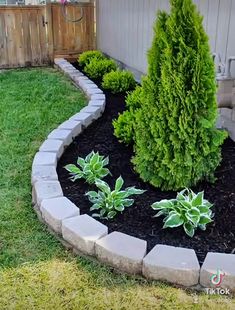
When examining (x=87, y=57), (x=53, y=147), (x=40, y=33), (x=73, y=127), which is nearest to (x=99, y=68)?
(x=87, y=57)

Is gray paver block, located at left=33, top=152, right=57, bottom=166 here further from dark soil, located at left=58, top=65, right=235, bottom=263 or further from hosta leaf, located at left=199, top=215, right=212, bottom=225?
hosta leaf, located at left=199, top=215, right=212, bottom=225

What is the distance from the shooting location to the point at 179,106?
7.63 ft

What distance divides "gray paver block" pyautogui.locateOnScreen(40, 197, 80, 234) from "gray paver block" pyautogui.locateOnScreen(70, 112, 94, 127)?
5.40ft

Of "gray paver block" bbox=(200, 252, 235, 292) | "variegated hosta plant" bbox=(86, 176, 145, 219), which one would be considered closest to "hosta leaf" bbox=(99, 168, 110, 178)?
"variegated hosta plant" bbox=(86, 176, 145, 219)

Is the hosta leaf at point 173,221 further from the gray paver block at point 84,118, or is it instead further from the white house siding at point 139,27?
the gray paver block at point 84,118

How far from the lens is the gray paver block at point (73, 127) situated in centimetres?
368

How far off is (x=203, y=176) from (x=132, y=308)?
3.87 feet

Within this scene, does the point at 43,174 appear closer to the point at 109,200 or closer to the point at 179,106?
the point at 109,200

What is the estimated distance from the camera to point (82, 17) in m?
7.66

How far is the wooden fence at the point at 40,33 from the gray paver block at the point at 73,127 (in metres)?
4.24

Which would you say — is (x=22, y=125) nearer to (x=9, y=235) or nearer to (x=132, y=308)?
(x=9, y=235)

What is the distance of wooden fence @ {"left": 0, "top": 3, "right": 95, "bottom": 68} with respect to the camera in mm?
7172

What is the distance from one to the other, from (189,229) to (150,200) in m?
0.43

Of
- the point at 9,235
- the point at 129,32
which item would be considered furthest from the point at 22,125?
the point at 129,32
